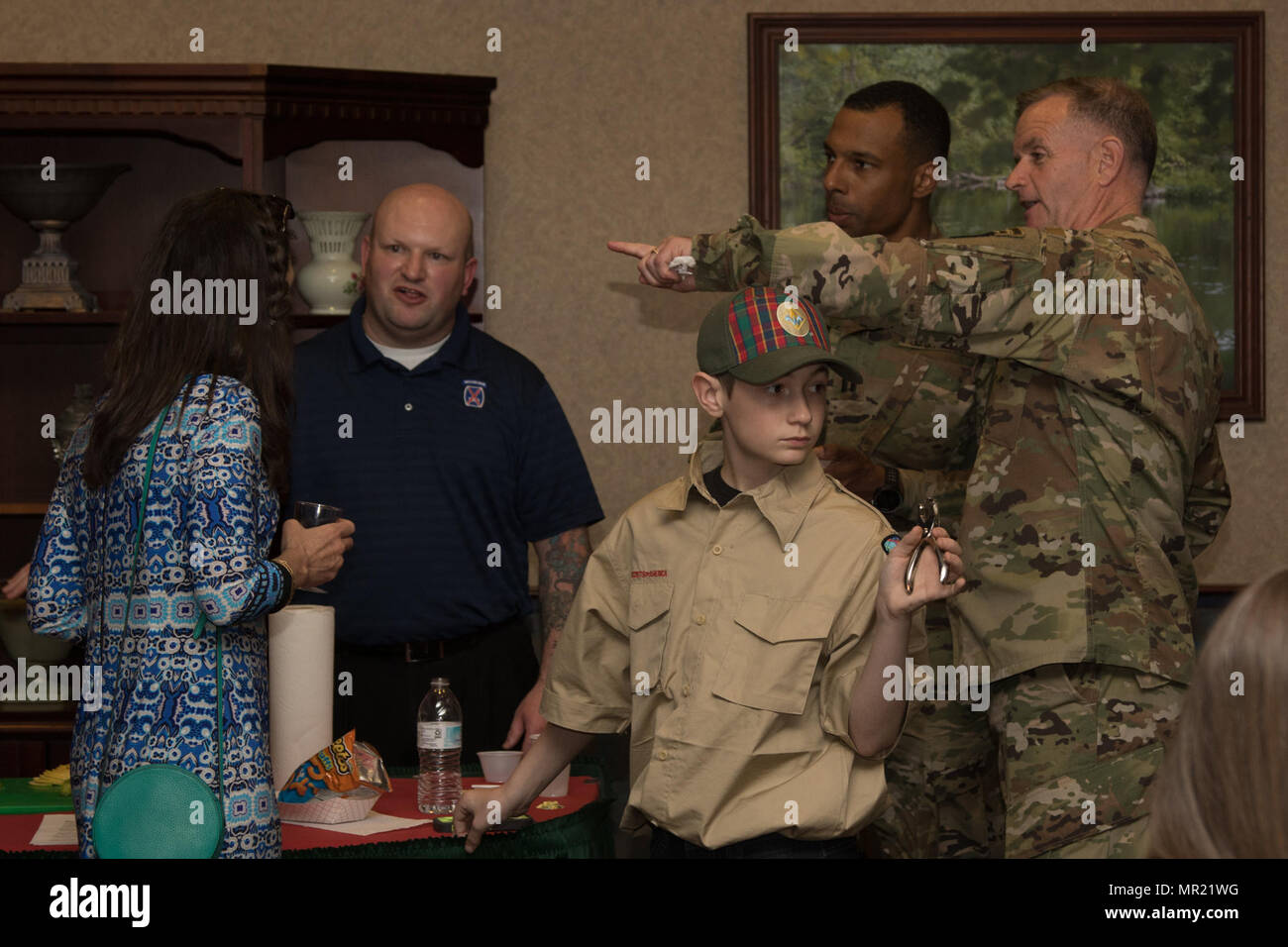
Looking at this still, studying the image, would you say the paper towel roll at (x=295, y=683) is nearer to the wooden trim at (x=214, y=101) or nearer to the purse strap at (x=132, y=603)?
the purse strap at (x=132, y=603)

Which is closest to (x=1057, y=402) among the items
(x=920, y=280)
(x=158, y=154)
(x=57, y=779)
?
(x=920, y=280)

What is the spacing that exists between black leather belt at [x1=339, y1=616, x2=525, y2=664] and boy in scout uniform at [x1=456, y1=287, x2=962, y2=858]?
0.91 meters

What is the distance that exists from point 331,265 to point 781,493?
1.92 metres

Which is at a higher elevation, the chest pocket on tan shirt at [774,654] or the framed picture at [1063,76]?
the framed picture at [1063,76]

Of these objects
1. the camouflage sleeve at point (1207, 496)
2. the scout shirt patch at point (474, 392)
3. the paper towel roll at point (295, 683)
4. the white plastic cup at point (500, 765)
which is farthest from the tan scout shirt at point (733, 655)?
the scout shirt patch at point (474, 392)

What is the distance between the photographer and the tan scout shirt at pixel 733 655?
1.95 metres

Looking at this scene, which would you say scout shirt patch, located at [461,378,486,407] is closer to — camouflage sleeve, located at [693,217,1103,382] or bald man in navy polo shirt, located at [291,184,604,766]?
bald man in navy polo shirt, located at [291,184,604,766]

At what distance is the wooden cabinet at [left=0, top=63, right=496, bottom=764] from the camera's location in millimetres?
3572

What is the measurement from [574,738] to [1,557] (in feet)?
7.48

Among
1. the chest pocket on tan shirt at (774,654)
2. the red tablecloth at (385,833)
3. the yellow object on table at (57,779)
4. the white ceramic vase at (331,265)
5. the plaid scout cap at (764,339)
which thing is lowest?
the red tablecloth at (385,833)

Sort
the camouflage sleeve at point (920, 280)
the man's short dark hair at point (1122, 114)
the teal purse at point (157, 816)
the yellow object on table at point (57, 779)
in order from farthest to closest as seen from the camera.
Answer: the man's short dark hair at point (1122, 114), the yellow object on table at point (57, 779), the camouflage sleeve at point (920, 280), the teal purse at point (157, 816)

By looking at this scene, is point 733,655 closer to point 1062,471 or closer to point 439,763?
point 439,763

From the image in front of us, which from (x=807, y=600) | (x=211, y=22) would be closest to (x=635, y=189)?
(x=211, y=22)

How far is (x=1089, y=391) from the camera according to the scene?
2285mm
